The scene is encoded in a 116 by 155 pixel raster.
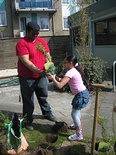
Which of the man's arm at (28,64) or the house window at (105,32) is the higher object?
the house window at (105,32)

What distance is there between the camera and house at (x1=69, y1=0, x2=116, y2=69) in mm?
11922

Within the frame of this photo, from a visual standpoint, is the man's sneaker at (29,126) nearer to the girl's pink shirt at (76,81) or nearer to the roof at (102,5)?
the girl's pink shirt at (76,81)

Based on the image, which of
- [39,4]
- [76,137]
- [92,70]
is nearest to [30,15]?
[39,4]

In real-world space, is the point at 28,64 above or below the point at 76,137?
above

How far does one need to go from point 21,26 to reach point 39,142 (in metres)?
27.7

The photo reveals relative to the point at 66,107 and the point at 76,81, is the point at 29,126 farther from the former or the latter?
the point at 66,107

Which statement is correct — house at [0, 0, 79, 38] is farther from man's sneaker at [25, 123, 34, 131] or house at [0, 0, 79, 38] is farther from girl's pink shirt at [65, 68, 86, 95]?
girl's pink shirt at [65, 68, 86, 95]

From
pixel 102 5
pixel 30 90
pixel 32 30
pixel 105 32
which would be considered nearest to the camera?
pixel 32 30

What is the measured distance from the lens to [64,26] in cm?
3172

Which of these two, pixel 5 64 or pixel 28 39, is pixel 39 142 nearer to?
pixel 28 39

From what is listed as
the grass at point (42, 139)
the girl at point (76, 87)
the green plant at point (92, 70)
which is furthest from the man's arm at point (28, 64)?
the green plant at point (92, 70)

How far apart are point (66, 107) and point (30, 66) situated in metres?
2.20

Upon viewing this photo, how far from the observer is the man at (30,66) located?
153 inches

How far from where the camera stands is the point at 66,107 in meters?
5.78
